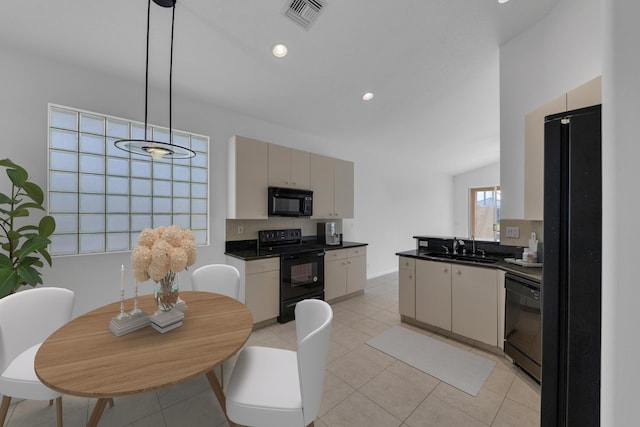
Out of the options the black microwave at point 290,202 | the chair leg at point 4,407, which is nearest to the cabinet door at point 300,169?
the black microwave at point 290,202

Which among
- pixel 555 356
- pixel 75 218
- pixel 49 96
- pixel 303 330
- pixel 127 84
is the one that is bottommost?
pixel 303 330

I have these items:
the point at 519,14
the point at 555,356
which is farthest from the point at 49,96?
the point at 519,14

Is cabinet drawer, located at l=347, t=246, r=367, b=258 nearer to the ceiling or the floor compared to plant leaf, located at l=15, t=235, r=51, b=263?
nearer to the floor

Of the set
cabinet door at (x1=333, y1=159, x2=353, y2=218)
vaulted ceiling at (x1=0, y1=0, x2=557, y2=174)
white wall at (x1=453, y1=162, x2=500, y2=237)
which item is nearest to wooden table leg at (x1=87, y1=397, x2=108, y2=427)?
vaulted ceiling at (x1=0, y1=0, x2=557, y2=174)

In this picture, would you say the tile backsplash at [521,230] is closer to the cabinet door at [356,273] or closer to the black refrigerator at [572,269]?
the cabinet door at [356,273]

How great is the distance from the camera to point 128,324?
1.30 meters

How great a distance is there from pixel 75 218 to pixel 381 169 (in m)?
4.94

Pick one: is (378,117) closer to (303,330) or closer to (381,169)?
(381,169)

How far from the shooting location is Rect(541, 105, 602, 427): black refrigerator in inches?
26.5

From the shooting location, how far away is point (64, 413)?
1.67 m

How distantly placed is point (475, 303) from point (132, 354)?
2.81m

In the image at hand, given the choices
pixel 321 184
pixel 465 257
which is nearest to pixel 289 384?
pixel 465 257

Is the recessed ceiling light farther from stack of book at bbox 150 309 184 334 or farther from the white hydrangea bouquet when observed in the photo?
stack of book at bbox 150 309 184 334

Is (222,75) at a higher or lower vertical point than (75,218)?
higher
